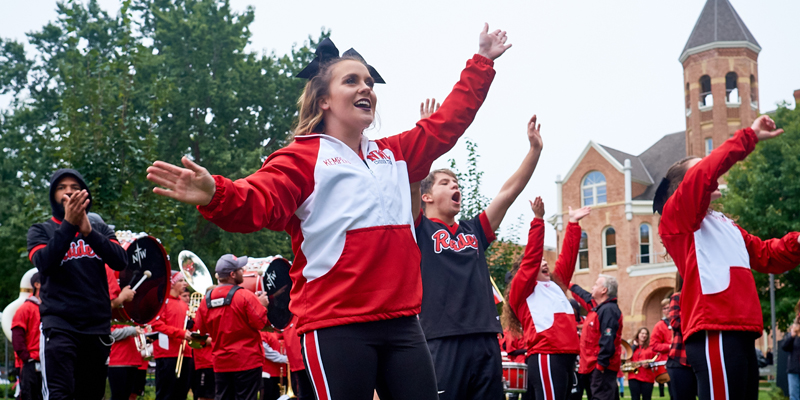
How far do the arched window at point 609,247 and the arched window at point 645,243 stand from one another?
161cm

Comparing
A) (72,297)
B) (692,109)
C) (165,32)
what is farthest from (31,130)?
(692,109)

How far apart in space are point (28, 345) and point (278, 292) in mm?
3950

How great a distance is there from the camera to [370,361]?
10.2 ft

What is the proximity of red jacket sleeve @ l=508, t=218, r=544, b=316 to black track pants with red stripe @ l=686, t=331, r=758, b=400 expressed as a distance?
219 cm

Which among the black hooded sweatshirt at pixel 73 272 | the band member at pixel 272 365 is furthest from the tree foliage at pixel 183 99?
the black hooded sweatshirt at pixel 73 272

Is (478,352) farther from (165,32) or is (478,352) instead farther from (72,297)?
(165,32)

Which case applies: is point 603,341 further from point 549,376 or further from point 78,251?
point 78,251

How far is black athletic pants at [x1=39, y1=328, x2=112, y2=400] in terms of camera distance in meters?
6.07

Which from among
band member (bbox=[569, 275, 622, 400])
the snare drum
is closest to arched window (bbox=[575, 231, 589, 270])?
band member (bbox=[569, 275, 622, 400])

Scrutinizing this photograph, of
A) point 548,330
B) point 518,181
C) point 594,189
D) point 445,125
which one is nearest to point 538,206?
point 518,181

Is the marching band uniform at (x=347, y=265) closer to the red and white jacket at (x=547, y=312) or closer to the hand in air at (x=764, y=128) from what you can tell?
the hand in air at (x=764, y=128)

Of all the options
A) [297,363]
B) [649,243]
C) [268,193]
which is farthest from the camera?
[649,243]

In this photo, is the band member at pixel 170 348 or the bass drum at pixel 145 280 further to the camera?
the band member at pixel 170 348

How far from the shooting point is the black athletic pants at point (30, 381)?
1149 cm
